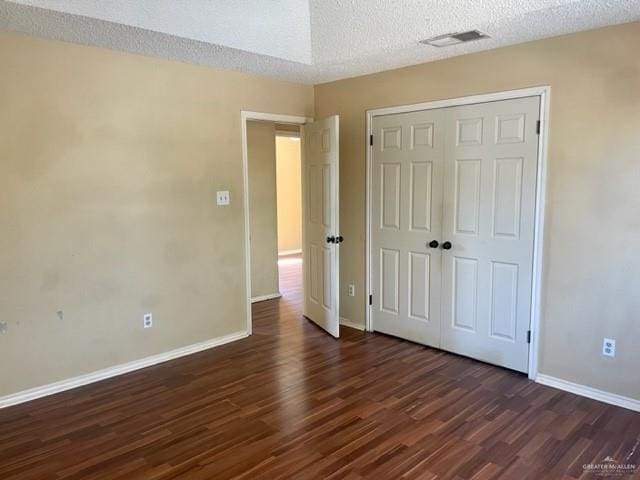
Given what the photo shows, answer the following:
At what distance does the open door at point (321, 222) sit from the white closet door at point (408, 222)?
39cm

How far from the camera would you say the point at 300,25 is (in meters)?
3.61

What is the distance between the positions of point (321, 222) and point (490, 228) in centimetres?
158

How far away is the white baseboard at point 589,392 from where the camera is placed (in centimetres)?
301

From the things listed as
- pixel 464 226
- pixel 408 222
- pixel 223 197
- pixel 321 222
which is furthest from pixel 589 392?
pixel 223 197

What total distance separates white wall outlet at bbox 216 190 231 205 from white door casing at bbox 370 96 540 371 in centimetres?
131

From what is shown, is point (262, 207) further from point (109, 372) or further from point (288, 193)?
point (288, 193)

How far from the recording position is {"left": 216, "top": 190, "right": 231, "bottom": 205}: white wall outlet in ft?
13.6

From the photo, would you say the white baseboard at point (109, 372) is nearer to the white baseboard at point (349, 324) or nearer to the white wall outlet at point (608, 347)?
the white baseboard at point (349, 324)

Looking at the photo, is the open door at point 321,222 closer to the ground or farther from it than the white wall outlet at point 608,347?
farther from it

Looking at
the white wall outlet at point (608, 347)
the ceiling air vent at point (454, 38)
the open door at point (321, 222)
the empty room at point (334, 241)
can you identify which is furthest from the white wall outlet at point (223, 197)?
the white wall outlet at point (608, 347)

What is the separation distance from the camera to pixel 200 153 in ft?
13.1

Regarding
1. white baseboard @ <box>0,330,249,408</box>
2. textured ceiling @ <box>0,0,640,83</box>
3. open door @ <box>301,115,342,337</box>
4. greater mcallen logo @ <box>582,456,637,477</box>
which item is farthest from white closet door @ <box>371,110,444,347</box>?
greater mcallen logo @ <box>582,456,637,477</box>

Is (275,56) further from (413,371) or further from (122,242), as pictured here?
(413,371)

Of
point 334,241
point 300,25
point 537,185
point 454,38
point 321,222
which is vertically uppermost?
point 300,25
